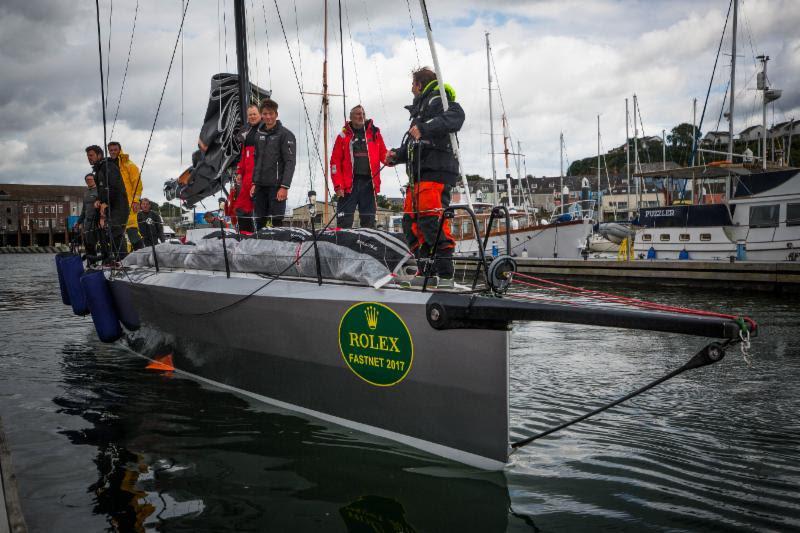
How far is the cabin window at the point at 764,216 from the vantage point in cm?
1802

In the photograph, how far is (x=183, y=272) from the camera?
20.6 ft

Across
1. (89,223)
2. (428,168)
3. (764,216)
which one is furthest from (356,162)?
(764,216)

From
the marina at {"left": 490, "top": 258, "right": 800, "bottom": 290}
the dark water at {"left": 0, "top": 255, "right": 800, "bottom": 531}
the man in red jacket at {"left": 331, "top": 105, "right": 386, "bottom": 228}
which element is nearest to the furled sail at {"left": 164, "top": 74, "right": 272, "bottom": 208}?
the man in red jacket at {"left": 331, "top": 105, "right": 386, "bottom": 228}

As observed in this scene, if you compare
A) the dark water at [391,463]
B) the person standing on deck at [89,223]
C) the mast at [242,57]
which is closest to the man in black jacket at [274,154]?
the mast at [242,57]

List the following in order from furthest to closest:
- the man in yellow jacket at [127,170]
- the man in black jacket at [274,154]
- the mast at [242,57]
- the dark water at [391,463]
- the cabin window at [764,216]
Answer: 1. the cabin window at [764,216]
2. the man in yellow jacket at [127,170]
3. the mast at [242,57]
4. the man in black jacket at [274,154]
5. the dark water at [391,463]

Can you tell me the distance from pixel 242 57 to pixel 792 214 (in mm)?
16075

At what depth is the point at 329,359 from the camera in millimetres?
4527

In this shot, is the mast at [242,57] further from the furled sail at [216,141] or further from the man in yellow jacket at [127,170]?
the man in yellow jacket at [127,170]

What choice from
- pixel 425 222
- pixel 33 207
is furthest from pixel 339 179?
pixel 33 207

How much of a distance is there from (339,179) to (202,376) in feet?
7.68

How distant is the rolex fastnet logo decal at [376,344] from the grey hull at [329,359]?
0.14 feet

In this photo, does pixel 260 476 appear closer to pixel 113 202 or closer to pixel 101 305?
pixel 101 305

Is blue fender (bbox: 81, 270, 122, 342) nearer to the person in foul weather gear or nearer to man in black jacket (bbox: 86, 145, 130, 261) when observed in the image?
man in black jacket (bbox: 86, 145, 130, 261)

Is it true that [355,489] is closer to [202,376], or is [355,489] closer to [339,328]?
[339,328]
